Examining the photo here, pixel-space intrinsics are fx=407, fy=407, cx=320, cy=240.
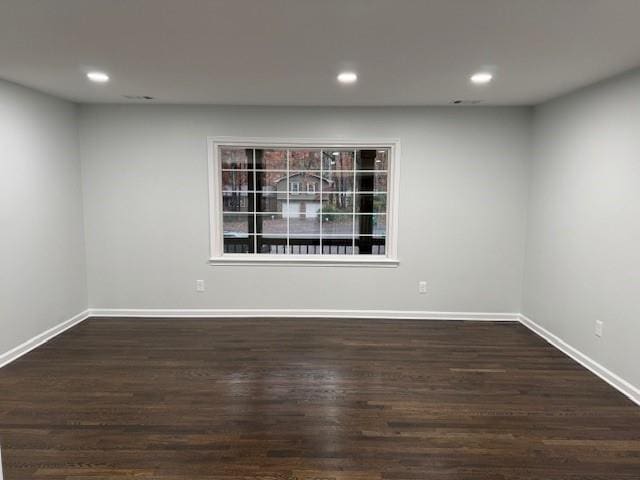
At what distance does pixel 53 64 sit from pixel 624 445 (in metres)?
4.40

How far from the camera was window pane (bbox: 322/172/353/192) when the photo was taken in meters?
4.68

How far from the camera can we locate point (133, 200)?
4.49m

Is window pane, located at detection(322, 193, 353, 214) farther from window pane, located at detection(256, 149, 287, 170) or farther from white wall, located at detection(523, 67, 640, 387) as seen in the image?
white wall, located at detection(523, 67, 640, 387)

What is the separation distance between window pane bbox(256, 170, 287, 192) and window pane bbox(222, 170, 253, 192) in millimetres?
103

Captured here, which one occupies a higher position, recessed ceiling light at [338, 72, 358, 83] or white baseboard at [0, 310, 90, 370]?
recessed ceiling light at [338, 72, 358, 83]

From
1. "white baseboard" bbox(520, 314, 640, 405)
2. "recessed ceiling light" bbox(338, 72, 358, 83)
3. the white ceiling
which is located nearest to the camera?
the white ceiling

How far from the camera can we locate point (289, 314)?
4684mm

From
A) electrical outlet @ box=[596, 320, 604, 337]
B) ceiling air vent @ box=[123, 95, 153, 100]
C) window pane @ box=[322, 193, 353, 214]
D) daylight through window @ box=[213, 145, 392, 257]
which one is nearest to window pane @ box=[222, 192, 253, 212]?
daylight through window @ box=[213, 145, 392, 257]

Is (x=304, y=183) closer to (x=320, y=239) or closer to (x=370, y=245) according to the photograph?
(x=320, y=239)

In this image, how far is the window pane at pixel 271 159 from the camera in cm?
464

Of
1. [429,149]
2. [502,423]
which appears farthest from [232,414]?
[429,149]

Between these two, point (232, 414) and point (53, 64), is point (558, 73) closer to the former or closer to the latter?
point (232, 414)

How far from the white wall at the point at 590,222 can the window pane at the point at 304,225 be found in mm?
2344

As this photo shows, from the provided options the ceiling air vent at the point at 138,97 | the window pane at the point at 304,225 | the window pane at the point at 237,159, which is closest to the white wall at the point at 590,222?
the window pane at the point at 304,225
